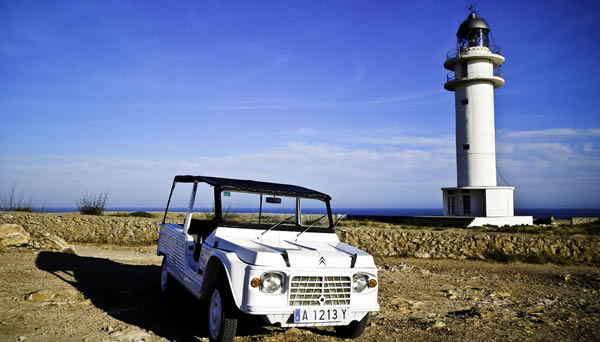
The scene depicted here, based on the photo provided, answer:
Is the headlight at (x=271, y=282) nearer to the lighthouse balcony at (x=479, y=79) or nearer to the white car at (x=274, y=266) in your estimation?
the white car at (x=274, y=266)

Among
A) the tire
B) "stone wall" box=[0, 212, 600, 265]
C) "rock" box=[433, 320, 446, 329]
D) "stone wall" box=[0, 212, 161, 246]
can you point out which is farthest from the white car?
"stone wall" box=[0, 212, 161, 246]

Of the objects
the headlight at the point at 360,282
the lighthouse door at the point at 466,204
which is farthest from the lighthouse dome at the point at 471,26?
the headlight at the point at 360,282

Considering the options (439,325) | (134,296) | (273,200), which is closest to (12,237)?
(134,296)

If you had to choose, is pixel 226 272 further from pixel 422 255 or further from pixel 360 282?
pixel 422 255

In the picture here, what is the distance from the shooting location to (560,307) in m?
8.19

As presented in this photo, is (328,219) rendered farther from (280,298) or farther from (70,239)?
(70,239)

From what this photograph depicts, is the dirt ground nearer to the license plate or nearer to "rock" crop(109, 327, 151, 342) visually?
"rock" crop(109, 327, 151, 342)

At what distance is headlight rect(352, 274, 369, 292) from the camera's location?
17.2 feet

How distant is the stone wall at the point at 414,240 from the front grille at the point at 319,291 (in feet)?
44.4

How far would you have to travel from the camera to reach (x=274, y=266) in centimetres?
479

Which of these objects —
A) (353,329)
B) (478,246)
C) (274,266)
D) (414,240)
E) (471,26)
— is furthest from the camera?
(471,26)

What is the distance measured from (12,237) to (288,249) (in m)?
11.0

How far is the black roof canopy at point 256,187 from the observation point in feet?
21.1

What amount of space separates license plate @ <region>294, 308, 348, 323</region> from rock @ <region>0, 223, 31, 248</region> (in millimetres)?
11202
